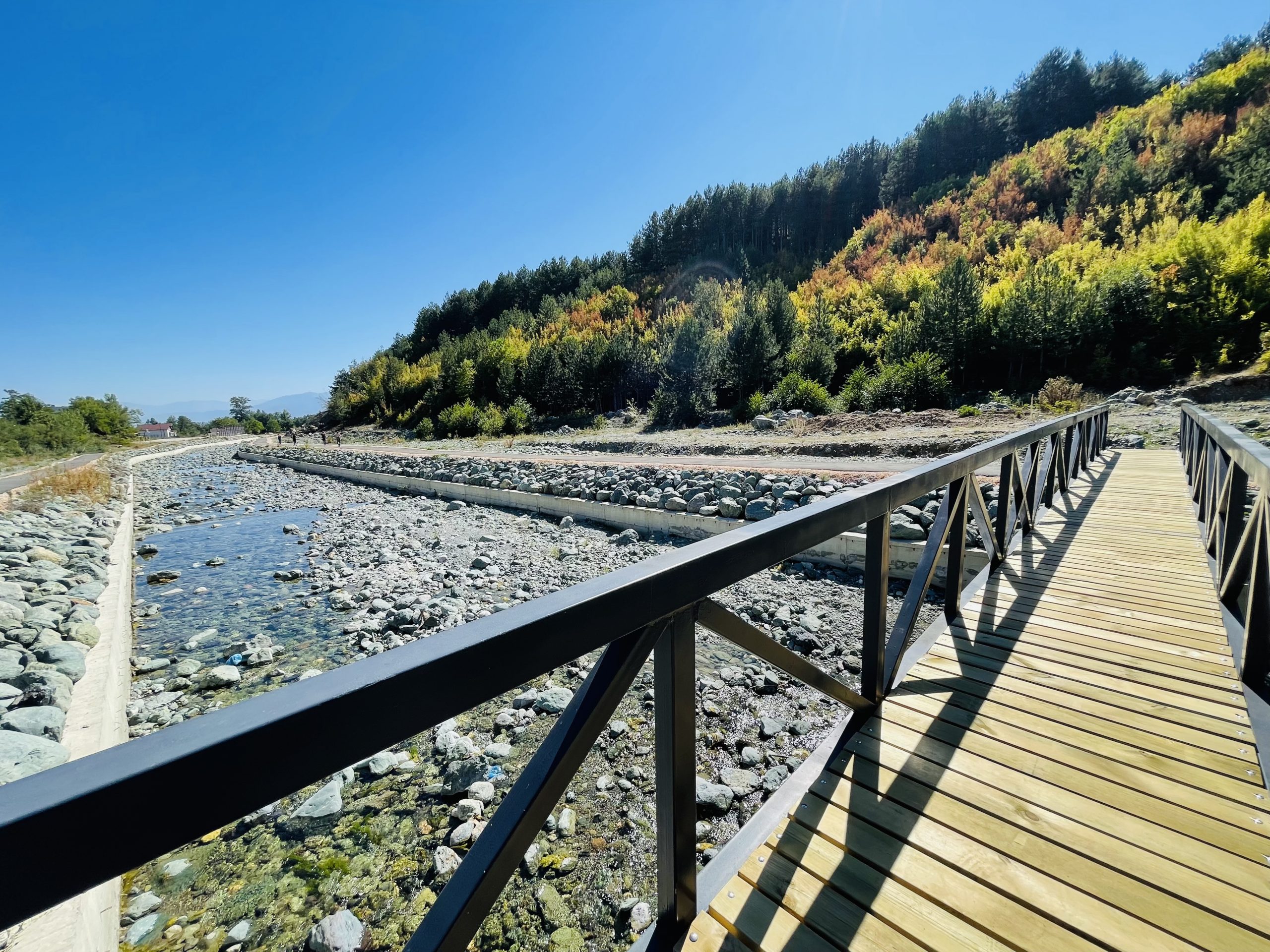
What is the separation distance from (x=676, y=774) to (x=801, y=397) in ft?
62.7

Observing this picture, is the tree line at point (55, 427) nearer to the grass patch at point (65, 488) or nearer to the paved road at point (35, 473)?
the paved road at point (35, 473)

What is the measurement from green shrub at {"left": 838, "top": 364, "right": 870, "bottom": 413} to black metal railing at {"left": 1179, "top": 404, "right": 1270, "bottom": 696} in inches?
537

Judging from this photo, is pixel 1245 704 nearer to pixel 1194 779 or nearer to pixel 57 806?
pixel 1194 779

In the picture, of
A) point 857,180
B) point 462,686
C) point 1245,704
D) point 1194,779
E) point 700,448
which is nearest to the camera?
point 462,686

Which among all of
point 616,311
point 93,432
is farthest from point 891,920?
point 93,432

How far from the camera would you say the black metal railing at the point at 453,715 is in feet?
1.70

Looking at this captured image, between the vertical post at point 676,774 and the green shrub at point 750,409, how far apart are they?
62.0ft

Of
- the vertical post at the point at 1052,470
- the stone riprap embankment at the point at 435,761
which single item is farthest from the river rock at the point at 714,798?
the vertical post at the point at 1052,470

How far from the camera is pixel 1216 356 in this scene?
674 inches

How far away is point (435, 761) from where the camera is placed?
338 centimetres

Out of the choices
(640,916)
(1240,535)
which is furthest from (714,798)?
(1240,535)

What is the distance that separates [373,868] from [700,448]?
1255 centimetres

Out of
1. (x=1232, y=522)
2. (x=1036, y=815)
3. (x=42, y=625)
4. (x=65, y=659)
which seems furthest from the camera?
(x=42, y=625)

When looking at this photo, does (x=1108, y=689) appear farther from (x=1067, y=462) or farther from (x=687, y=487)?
(x=687, y=487)
